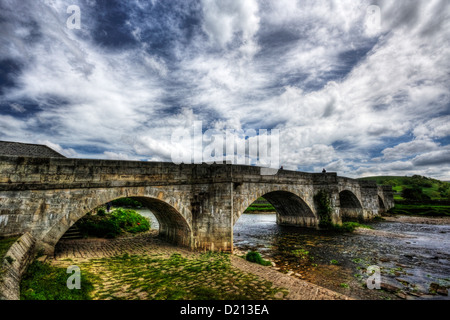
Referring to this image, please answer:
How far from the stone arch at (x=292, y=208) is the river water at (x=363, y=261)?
Result: 2.84 m

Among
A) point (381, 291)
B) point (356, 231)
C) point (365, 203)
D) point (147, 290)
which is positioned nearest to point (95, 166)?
point (147, 290)

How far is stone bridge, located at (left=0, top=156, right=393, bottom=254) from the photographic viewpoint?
313 inches

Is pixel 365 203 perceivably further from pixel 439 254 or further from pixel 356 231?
pixel 439 254

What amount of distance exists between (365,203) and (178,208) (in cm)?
3187

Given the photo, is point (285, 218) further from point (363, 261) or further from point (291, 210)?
point (363, 261)

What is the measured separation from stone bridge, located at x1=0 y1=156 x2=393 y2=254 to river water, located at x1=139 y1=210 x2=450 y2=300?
3015 millimetres

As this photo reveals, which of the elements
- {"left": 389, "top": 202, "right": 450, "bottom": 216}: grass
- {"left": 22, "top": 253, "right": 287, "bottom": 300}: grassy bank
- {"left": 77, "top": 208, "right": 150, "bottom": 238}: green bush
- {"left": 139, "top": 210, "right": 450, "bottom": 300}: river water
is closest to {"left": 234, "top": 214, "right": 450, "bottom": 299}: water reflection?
{"left": 139, "top": 210, "right": 450, "bottom": 300}: river water

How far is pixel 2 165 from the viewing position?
770 centimetres

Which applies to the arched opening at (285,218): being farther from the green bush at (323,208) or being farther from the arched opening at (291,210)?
the green bush at (323,208)

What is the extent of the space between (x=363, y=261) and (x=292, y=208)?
1172 cm

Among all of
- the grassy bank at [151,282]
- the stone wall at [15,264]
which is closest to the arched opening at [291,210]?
the grassy bank at [151,282]

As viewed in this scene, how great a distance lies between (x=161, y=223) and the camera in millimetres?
14547

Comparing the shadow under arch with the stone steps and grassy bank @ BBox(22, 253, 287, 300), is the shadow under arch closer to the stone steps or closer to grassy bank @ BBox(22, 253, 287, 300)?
grassy bank @ BBox(22, 253, 287, 300)

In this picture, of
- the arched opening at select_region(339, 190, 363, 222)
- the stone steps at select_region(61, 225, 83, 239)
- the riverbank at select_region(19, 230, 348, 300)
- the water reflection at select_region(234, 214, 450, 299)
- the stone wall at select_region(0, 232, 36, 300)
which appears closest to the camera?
the stone wall at select_region(0, 232, 36, 300)
